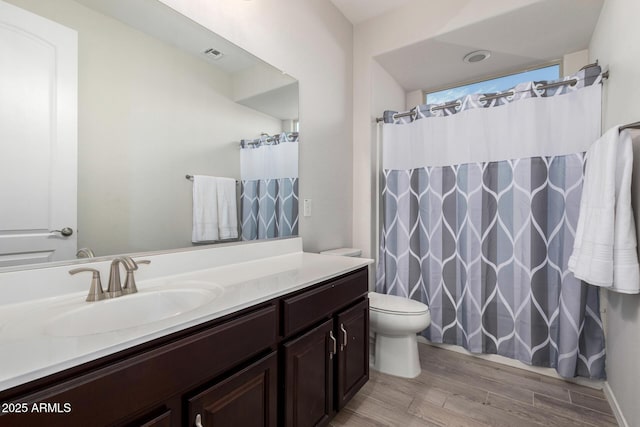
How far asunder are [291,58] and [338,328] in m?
1.63

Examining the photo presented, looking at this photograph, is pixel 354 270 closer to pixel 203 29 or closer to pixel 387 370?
pixel 387 370

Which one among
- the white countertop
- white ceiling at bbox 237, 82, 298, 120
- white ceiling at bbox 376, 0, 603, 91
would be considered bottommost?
the white countertop

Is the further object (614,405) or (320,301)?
(614,405)

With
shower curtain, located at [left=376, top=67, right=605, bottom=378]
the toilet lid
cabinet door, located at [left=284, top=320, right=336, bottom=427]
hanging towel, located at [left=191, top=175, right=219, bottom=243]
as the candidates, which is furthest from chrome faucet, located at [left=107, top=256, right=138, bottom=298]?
shower curtain, located at [left=376, top=67, right=605, bottom=378]

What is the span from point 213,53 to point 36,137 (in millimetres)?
821

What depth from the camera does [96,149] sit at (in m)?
1.05

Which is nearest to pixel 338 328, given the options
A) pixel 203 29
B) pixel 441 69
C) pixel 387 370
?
pixel 387 370

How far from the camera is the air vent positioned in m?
1.39

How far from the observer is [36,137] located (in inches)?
36.0

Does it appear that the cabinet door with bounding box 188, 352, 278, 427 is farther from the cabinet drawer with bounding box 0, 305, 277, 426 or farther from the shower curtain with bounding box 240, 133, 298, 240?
the shower curtain with bounding box 240, 133, 298, 240

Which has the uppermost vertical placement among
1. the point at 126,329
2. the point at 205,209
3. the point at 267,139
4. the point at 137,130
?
the point at 267,139

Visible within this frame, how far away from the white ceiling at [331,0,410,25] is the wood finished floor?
106 inches

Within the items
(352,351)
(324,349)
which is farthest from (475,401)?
(324,349)

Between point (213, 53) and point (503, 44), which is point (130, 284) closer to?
point (213, 53)
